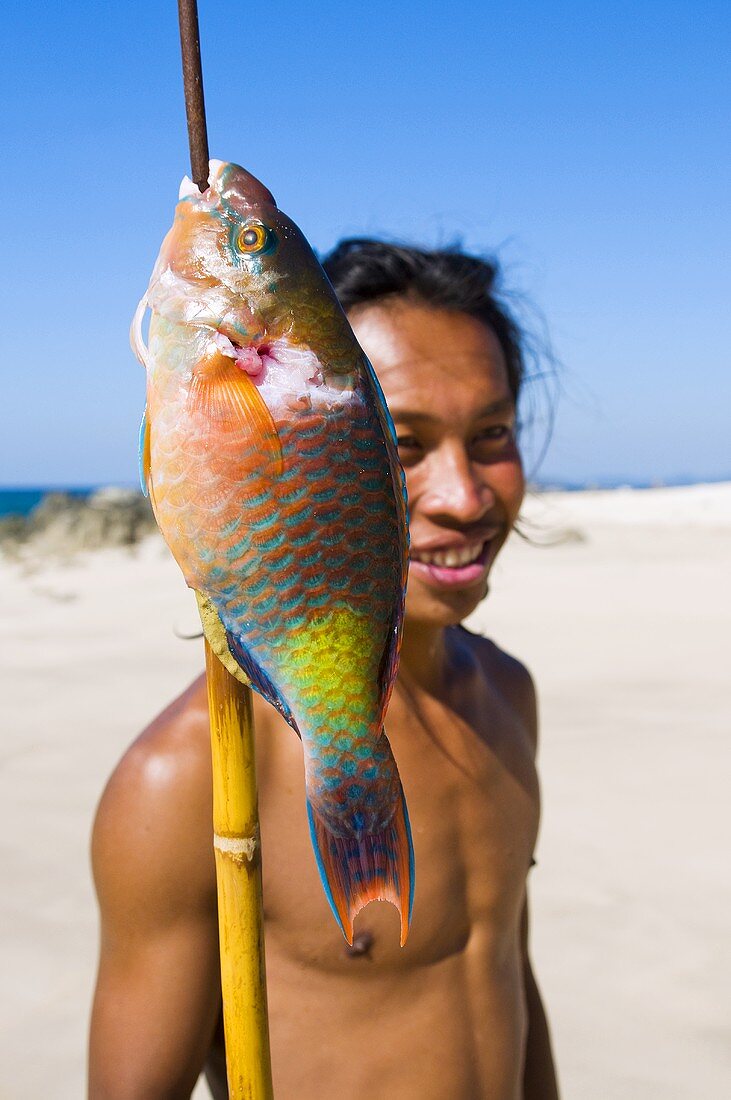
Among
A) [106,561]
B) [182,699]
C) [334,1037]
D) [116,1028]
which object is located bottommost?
[106,561]

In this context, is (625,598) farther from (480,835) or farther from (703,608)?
(480,835)

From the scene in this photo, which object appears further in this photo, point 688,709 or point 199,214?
point 688,709

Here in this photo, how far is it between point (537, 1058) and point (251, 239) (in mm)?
2032

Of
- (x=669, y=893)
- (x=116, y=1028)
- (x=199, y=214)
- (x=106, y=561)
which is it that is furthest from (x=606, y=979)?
(x=106, y=561)

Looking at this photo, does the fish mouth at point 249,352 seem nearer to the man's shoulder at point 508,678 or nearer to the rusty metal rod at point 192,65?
the rusty metal rod at point 192,65

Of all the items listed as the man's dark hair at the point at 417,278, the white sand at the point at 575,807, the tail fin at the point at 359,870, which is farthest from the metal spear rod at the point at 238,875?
the white sand at the point at 575,807

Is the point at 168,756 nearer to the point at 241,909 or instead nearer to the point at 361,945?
the point at 361,945

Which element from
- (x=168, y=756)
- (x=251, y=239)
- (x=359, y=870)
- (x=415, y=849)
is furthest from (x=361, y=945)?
(x=251, y=239)

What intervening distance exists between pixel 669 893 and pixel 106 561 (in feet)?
35.3

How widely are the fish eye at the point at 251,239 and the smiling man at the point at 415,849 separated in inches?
36.9

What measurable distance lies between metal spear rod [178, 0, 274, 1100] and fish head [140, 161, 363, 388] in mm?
44

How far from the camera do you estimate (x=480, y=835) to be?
1862 millimetres

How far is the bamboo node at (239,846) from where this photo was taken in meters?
0.84

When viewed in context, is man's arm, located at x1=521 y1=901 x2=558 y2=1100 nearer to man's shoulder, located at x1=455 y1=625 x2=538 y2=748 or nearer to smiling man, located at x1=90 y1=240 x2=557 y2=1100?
smiling man, located at x1=90 y1=240 x2=557 y2=1100
